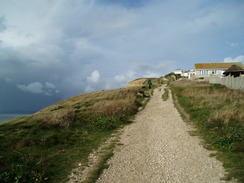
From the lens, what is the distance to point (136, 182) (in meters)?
5.23

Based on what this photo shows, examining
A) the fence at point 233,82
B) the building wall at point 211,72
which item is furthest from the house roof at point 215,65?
the fence at point 233,82

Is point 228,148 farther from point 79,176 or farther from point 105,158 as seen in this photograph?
point 79,176

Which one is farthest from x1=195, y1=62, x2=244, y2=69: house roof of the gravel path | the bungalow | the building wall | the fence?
the gravel path

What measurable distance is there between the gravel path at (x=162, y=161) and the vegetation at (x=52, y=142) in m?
1.39

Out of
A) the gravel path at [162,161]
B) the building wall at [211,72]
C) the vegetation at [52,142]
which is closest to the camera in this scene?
the gravel path at [162,161]

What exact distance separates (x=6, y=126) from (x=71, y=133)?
12.6 ft

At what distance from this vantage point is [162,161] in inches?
256

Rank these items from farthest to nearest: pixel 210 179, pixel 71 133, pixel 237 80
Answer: pixel 237 80, pixel 71 133, pixel 210 179

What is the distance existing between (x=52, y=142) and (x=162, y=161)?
517 centimetres

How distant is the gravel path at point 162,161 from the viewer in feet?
17.7

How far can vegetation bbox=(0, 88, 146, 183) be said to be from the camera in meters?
6.10

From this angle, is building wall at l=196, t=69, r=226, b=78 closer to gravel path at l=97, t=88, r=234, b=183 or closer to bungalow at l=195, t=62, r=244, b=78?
bungalow at l=195, t=62, r=244, b=78

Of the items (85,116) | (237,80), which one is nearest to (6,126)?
(85,116)

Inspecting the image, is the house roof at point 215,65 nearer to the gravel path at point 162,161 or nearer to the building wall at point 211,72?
the building wall at point 211,72
